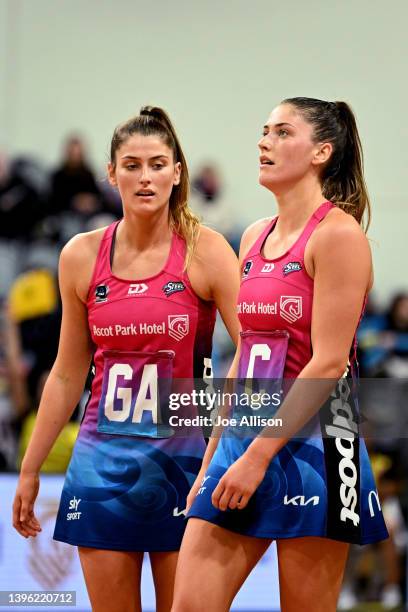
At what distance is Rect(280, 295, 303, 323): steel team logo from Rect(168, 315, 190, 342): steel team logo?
1.94ft

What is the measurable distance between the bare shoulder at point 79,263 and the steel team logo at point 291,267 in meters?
0.86

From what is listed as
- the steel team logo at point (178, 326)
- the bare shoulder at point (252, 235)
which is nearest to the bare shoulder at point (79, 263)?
the steel team logo at point (178, 326)

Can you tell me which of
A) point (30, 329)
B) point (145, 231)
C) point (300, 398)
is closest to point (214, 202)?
point (30, 329)

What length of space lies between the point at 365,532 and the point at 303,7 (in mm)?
9466

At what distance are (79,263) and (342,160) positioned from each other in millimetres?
1034

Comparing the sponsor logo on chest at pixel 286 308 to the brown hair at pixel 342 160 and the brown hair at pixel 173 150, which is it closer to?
the brown hair at pixel 342 160

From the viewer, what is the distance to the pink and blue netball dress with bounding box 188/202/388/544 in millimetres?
3197

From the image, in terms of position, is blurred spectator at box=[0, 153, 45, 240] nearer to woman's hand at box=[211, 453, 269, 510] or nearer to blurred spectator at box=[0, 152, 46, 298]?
blurred spectator at box=[0, 152, 46, 298]

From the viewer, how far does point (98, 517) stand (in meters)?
3.76

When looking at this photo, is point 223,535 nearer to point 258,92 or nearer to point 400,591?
point 400,591

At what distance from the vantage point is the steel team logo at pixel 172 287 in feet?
12.4

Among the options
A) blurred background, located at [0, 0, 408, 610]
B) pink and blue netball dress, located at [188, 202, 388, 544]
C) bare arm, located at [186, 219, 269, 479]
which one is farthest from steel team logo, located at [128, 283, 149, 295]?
blurred background, located at [0, 0, 408, 610]

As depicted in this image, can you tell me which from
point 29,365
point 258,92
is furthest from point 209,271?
point 258,92

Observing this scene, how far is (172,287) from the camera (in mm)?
3799
